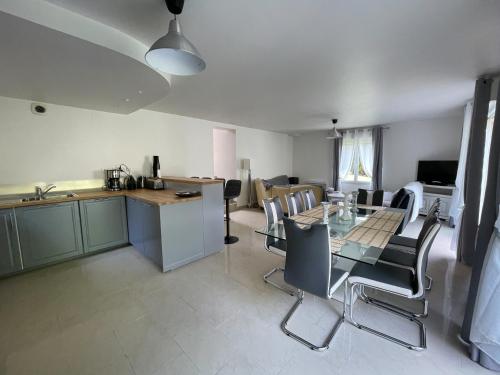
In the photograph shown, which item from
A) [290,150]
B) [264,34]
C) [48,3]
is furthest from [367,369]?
[290,150]

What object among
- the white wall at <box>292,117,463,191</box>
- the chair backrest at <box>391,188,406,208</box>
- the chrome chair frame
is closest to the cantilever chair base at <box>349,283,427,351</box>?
the chrome chair frame

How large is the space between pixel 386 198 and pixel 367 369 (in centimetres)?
489

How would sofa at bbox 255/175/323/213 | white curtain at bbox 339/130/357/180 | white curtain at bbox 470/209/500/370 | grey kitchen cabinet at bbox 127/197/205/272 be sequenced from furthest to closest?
white curtain at bbox 339/130/357/180 < sofa at bbox 255/175/323/213 < grey kitchen cabinet at bbox 127/197/205/272 < white curtain at bbox 470/209/500/370

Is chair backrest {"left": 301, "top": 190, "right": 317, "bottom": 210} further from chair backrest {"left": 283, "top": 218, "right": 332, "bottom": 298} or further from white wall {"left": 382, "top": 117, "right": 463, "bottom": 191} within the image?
white wall {"left": 382, "top": 117, "right": 463, "bottom": 191}

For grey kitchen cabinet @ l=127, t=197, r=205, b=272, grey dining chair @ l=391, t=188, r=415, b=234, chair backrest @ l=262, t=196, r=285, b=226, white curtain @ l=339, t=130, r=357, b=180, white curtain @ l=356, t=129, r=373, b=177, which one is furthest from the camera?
white curtain @ l=339, t=130, r=357, b=180

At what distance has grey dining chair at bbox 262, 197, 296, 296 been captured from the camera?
230 cm

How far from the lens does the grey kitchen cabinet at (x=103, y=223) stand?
9.86 feet

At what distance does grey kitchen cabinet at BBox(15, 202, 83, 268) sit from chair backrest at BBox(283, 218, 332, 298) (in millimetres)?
2927

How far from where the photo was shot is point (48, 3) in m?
1.36

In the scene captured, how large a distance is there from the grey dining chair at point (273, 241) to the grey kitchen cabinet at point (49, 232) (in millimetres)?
2587

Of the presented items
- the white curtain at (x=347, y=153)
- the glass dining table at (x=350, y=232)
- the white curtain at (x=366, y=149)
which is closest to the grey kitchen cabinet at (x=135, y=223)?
the glass dining table at (x=350, y=232)

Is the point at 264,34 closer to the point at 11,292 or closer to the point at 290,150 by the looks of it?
the point at 11,292

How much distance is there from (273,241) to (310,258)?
85 cm

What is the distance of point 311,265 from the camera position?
5.32ft
